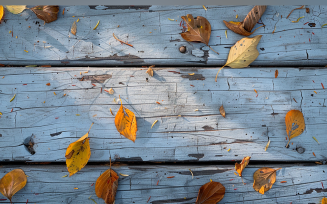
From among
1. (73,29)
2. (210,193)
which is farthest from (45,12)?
(210,193)

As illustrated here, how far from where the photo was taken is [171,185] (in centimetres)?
90

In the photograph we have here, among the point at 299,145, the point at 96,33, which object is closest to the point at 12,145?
the point at 96,33

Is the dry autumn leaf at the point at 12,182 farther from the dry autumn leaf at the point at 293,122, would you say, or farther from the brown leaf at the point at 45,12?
the dry autumn leaf at the point at 293,122

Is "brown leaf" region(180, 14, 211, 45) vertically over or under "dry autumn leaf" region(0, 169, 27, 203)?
over

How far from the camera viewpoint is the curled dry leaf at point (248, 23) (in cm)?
90

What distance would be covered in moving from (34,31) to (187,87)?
2.66 feet

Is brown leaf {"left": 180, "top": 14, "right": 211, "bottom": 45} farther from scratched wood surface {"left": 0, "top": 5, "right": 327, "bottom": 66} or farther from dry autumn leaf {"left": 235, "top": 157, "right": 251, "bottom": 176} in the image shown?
dry autumn leaf {"left": 235, "top": 157, "right": 251, "bottom": 176}

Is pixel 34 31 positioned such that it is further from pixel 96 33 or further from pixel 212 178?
pixel 212 178

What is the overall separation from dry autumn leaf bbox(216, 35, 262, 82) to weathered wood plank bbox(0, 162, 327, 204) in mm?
502

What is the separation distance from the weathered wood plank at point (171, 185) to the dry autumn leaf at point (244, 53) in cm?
50

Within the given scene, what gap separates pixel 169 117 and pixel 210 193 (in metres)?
0.40

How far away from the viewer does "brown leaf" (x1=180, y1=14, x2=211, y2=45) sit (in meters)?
0.91

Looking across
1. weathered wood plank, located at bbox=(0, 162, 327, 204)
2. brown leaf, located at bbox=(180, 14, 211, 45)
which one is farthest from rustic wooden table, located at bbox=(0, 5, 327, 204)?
brown leaf, located at bbox=(180, 14, 211, 45)

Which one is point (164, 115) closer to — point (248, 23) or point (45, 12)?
point (248, 23)
